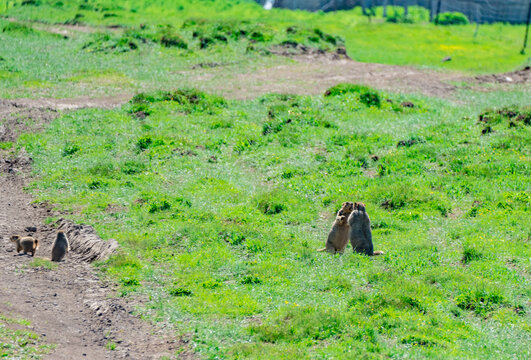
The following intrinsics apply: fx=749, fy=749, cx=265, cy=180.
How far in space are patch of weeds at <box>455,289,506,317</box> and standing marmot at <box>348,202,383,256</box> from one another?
2209mm

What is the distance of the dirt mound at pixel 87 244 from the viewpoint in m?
14.0

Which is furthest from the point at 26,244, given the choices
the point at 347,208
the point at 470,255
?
the point at 470,255

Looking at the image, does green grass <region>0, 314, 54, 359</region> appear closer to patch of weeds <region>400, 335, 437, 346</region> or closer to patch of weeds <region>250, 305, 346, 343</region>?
patch of weeds <region>250, 305, 346, 343</region>

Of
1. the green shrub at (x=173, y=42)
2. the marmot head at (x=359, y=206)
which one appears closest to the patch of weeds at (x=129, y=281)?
the marmot head at (x=359, y=206)

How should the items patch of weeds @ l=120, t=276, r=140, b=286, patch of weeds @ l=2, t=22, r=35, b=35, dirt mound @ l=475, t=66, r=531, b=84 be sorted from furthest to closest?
patch of weeds @ l=2, t=22, r=35, b=35 → dirt mound @ l=475, t=66, r=531, b=84 → patch of weeds @ l=120, t=276, r=140, b=286

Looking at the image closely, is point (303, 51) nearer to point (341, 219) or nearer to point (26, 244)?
point (341, 219)

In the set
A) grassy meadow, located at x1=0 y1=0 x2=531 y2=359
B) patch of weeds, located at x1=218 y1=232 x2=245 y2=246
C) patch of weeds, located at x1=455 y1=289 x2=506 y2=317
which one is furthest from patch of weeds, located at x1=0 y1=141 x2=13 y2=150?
patch of weeds, located at x1=455 y1=289 x2=506 y2=317

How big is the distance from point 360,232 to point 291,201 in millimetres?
3545

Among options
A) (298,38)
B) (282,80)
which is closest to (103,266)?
(282,80)

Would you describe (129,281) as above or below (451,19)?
below

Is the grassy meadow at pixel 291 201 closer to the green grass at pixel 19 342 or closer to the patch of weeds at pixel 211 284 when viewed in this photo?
the patch of weeds at pixel 211 284

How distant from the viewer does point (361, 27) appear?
1802 inches

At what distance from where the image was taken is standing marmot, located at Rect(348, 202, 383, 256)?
13703mm

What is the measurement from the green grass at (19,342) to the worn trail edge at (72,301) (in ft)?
0.46
